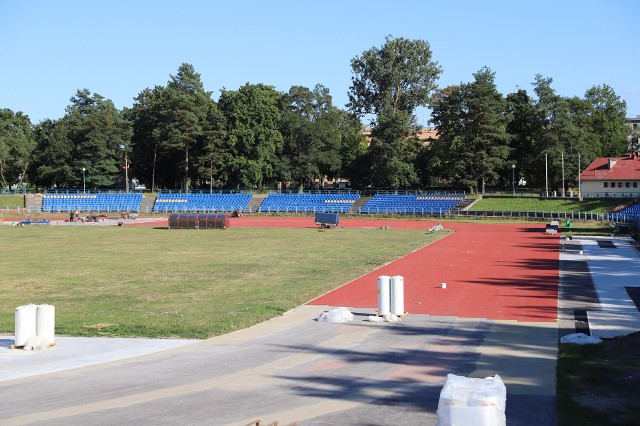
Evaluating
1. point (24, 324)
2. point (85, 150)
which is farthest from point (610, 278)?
point (85, 150)

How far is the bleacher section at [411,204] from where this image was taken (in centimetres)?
8009

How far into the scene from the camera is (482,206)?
77.2 m

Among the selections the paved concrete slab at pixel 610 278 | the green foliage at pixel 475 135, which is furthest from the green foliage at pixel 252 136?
the paved concrete slab at pixel 610 278

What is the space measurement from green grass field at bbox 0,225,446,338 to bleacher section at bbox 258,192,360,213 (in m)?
31.3

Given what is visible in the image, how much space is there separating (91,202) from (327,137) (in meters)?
35.5

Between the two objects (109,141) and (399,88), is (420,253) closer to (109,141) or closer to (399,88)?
(399,88)

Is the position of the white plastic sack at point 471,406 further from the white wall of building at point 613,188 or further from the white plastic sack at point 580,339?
the white wall of building at point 613,188

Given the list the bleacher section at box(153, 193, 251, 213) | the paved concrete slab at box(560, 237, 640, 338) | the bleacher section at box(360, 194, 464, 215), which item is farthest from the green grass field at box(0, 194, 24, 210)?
the paved concrete slab at box(560, 237, 640, 338)

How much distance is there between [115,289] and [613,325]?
59.0 ft

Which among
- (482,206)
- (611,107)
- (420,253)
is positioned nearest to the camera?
(420,253)

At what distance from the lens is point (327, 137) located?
101m

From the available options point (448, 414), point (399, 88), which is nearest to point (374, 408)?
point (448, 414)

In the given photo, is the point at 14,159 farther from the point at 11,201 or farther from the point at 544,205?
the point at 544,205

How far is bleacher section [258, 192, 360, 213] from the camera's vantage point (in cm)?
8631
